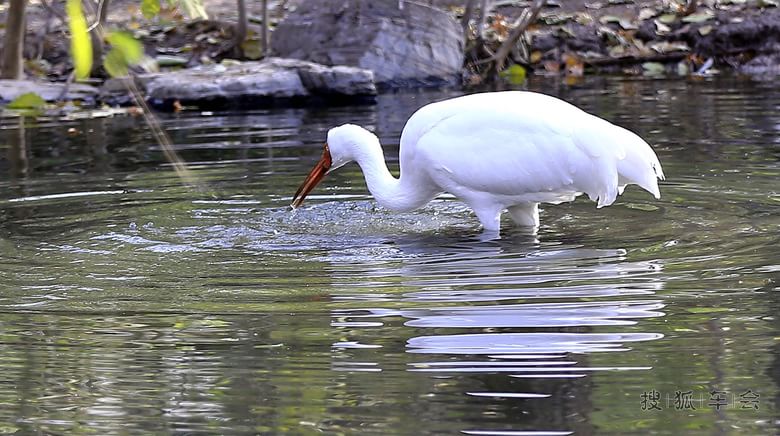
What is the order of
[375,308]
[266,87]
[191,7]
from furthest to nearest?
[266,87], [375,308], [191,7]

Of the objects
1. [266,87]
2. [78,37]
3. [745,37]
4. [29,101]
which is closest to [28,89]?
[266,87]

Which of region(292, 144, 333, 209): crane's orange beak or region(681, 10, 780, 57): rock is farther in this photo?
region(681, 10, 780, 57): rock

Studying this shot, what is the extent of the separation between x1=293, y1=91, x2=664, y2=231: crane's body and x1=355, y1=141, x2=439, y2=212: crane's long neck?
0.48 ft

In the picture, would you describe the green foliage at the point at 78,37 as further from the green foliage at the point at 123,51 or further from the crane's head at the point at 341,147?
the crane's head at the point at 341,147

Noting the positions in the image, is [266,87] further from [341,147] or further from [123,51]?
[123,51]

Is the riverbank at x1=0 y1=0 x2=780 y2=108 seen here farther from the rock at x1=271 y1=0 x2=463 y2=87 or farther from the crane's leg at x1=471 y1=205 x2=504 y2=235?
the crane's leg at x1=471 y1=205 x2=504 y2=235

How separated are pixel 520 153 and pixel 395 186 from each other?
2.90 ft

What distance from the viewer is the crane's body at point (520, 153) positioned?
7.48 meters

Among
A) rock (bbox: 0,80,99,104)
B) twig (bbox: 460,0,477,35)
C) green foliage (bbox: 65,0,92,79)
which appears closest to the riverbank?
twig (bbox: 460,0,477,35)

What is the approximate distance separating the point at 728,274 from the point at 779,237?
98cm

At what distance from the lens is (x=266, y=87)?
15.7 m

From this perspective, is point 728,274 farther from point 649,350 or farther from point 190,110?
→ point 190,110

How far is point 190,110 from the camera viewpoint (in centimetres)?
1566

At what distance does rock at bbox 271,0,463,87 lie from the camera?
17172mm
